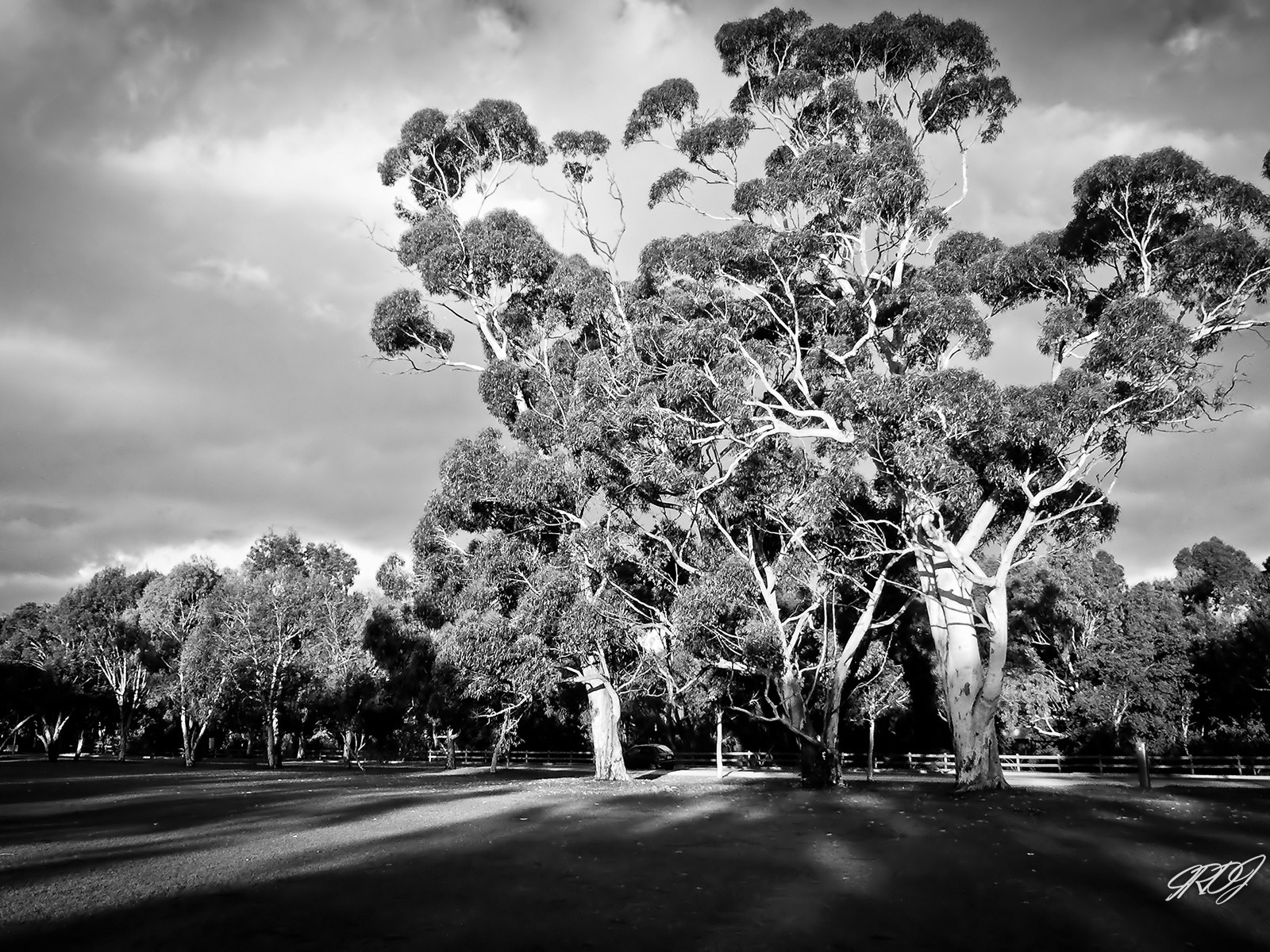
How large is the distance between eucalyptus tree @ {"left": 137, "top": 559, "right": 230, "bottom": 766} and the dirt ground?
2639 cm

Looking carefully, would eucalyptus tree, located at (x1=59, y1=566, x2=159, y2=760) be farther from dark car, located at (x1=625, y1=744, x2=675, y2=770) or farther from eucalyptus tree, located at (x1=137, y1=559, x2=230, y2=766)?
dark car, located at (x1=625, y1=744, x2=675, y2=770)

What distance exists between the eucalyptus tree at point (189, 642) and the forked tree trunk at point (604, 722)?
22695 mm

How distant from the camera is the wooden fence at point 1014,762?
1151 inches

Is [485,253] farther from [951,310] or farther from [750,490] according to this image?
[951,310]

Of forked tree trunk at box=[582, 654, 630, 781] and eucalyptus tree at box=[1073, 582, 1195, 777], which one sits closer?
forked tree trunk at box=[582, 654, 630, 781]

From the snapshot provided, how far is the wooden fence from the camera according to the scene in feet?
95.9

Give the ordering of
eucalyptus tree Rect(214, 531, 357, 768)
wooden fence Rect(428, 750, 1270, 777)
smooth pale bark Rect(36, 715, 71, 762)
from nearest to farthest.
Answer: wooden fence Rect(428, 750, 1270, 777)
eucalyptus tree Rect(214, 531, 357, 768)
smooth pale bark Rect(36, 715, 71, 762)

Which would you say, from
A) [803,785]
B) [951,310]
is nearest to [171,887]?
[803,785]

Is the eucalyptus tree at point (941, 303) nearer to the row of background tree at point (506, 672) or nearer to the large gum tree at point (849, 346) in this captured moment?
the large gum tree at point (849, 346)

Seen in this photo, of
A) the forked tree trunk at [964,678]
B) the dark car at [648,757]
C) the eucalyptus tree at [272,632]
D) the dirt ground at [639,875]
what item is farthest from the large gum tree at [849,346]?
the eucalyptus tree at [272,632]

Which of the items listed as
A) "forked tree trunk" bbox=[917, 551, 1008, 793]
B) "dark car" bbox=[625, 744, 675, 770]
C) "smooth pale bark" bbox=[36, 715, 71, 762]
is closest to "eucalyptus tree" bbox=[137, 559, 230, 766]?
"smooth pale bark" bbox=[36, 715, 71, 762]

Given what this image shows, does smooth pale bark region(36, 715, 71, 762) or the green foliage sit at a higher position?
the green foliage

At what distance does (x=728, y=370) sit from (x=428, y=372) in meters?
11.8

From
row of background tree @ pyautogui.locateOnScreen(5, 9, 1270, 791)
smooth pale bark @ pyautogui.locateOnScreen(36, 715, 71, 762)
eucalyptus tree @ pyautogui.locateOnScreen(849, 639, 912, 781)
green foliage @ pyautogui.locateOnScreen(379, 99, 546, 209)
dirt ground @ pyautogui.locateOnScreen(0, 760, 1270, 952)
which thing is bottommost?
smooth pale bark @ pyautogui.locateOnScreen(36, 715, 71, 762)
